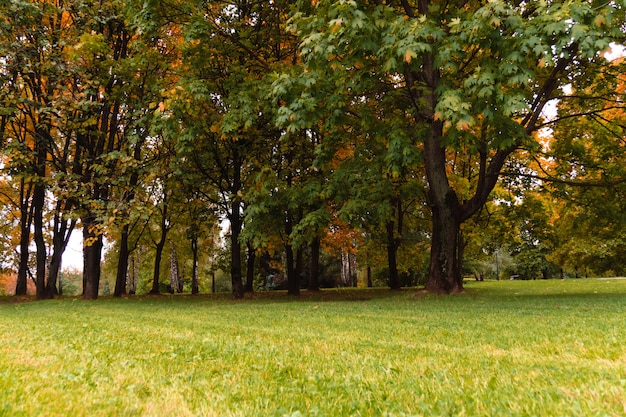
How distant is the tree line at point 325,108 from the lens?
8.34m

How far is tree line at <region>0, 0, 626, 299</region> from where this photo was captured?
8336 mm

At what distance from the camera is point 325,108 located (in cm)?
1102

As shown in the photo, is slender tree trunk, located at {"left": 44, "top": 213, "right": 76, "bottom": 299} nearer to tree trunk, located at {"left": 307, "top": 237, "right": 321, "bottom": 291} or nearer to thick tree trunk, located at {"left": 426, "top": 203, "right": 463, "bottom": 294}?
tree trunk, located at {"left": 307, "top": 237, "right": 321, "bottom": 291}

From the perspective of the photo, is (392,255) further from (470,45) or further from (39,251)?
(39,251)

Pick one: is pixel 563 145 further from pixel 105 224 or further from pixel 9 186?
pixel 9 186

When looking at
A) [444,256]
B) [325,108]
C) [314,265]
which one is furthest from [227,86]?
[314,265]

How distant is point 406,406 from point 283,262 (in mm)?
33305

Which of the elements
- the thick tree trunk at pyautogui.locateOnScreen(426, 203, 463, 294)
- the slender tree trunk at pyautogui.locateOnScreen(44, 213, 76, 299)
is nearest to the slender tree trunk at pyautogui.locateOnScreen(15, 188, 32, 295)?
the slender tree trunk at pyautogui.locateOnScreen(44, 213, 76, 299)

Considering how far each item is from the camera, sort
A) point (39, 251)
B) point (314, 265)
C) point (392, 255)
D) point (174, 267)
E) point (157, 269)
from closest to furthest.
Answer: point (39, 251), point (314, 265), point (392, 255), point (157, 269), point (174, 267)

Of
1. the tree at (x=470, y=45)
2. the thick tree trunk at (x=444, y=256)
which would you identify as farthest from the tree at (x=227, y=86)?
the thick tree trunk at (x=444, y=256)

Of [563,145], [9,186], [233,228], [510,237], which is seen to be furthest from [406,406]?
[9,186]

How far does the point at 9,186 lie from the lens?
81.7ft

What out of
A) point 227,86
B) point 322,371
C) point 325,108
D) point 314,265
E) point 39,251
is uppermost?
point 227,86

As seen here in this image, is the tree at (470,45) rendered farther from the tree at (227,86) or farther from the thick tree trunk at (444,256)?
the thick tree trunk at (444,256)
